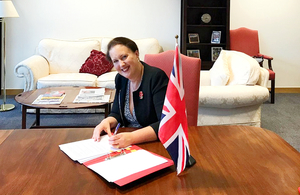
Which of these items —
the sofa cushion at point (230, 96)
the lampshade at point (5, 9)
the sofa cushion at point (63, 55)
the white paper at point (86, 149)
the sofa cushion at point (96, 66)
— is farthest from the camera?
the sofa cushion at point (63, 55)

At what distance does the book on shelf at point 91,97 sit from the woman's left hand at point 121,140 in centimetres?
157

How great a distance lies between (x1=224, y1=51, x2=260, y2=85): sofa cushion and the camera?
9.91ft

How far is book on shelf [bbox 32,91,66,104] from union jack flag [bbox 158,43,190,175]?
6.41 feet

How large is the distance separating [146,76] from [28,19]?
400 centimetres

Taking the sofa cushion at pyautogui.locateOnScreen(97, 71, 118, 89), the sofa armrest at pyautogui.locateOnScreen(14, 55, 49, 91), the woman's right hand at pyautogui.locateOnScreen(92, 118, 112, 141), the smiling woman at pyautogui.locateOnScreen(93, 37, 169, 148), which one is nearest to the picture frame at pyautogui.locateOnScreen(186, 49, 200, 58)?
the sofa cushion at pyautogui.locateOnScreen(97, 71, 118, 89)

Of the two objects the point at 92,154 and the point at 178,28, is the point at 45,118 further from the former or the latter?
the point at 92,154

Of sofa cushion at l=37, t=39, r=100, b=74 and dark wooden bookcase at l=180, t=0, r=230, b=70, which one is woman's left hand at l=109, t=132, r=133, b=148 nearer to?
sofa cushion at l=37, t=39, r=100, b=74

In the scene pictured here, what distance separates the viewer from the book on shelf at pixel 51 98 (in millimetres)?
2709

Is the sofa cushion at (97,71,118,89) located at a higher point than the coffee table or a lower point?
higher

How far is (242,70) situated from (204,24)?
2077mm

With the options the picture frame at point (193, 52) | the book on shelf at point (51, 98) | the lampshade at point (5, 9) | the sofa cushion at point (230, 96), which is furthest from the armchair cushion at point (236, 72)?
the lampshade at point (5, 9)

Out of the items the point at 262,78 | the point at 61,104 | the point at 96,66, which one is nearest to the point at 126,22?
the point at 96,66

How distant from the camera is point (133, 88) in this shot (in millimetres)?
1589

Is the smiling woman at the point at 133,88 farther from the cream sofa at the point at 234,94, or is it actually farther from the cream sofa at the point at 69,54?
the cream sofa at the point at 69,54
